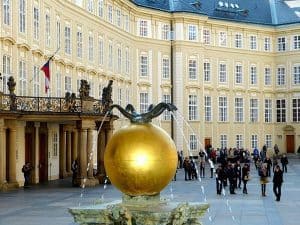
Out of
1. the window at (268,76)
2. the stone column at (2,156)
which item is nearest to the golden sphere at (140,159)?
the stone column at (2,156)

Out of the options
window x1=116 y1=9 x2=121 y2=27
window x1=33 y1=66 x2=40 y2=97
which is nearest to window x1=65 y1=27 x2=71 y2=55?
window x1=33 y1=66 x2=40 y2=97

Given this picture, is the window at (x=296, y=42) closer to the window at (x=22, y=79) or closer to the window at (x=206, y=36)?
the window at (x=206, y=36)

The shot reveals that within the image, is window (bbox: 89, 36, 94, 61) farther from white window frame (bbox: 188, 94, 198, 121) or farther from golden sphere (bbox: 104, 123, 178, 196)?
golden sphere (bbox: 104, 123, 178, 196)

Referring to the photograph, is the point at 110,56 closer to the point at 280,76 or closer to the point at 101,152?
the point at 101,152

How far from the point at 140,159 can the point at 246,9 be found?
242ft

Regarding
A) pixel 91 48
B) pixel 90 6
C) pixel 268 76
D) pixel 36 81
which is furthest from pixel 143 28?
pixel 36 81

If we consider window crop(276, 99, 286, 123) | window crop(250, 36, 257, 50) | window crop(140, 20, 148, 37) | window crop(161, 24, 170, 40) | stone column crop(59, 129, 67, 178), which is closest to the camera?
stone column crop(59, 129, 67, 178)

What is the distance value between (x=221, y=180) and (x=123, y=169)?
25.4 meters

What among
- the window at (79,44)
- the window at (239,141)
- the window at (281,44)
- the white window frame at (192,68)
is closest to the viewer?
the window at (79,44)

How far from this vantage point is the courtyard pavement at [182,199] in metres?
24.8

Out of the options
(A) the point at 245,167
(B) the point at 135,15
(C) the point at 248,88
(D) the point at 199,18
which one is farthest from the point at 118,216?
(C) the point at 248,88

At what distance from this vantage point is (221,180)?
3688 cm

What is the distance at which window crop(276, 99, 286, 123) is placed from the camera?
83.1m

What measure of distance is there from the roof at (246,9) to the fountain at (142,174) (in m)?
63.0
